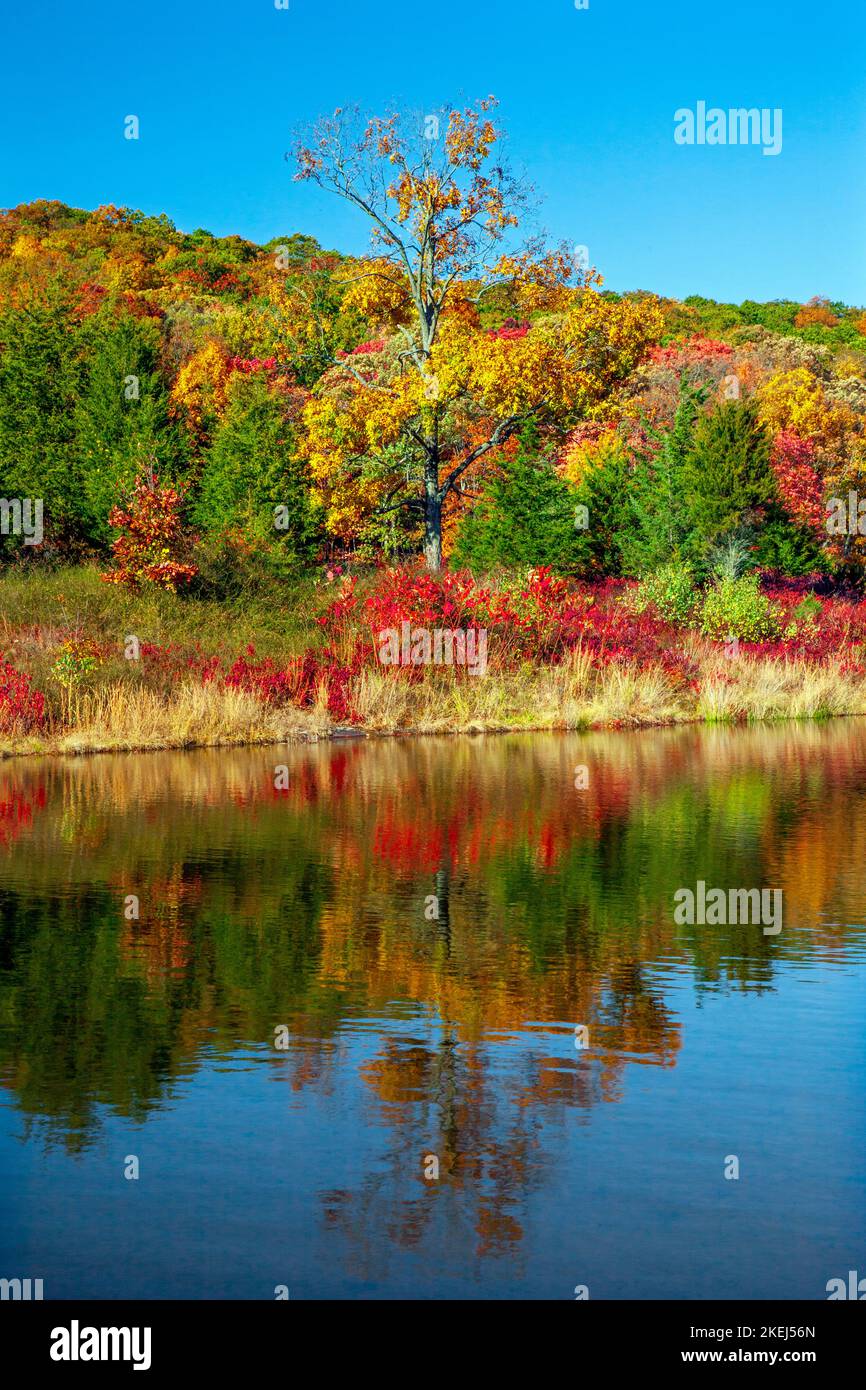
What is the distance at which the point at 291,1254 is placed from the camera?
18.3ft

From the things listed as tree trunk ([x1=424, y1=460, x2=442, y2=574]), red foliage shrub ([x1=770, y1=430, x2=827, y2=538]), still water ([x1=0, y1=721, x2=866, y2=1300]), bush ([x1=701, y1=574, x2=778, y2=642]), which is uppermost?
red foliage shrub ([x1=770, y1=430, x2=827, y2=538])

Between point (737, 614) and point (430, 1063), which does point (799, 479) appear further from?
point (430, 1063)

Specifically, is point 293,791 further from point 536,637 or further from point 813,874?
point 536,637

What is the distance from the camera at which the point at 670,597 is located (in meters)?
37.1

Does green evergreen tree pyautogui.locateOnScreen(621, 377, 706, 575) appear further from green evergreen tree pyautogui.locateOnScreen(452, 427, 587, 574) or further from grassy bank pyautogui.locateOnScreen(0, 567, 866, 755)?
grassy bank pyautogui.locateOnScreen(0, 567, 866, 755)

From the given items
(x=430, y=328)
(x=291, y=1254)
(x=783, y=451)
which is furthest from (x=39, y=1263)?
(x=783, y=451)

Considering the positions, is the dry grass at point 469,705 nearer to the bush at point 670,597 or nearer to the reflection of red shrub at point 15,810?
the bush at point 670,597

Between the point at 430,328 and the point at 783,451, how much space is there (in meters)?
16.5

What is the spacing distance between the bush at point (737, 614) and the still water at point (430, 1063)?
2013 centimetres

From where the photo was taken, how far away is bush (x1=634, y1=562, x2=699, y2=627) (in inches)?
1454

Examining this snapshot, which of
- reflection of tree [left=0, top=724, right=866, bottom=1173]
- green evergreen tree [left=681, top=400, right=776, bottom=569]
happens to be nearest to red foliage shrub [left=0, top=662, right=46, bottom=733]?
reflection of tree [left=0, top=724, right=866, bottom=1173]

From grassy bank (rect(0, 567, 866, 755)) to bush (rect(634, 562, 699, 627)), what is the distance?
0.88m

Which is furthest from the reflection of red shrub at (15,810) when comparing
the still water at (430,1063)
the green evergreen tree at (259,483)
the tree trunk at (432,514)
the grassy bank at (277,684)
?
the green evergreen tree at (259,483)

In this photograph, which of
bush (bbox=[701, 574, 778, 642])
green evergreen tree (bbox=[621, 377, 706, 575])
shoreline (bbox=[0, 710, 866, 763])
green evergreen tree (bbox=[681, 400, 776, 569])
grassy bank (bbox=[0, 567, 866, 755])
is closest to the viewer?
shoreline (bbox=[0, 710, 866, 763])
